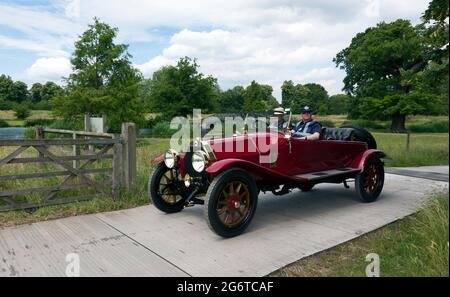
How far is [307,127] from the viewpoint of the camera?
598 cm

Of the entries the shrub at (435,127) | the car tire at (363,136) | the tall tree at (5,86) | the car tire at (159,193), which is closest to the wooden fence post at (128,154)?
the car tire at (159,193)

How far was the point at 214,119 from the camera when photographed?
5199mm

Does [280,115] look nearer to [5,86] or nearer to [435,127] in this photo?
[435,127]

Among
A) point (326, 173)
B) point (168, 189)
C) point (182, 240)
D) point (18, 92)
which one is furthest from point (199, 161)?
point (18, 92)

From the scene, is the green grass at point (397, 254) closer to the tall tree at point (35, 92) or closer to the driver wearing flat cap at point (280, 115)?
the driver wearing flat cap at point (280, 115)

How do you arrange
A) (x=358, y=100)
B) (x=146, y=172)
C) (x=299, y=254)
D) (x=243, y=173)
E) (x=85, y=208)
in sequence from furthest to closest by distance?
(x=358, y=100), (x=146, y=172), (x=85, y=208), (x=243, y=173), (x=299, y=254)

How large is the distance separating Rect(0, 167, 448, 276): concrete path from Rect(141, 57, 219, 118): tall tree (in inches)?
1456

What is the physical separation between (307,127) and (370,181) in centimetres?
A: 158

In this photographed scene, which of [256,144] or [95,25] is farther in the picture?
[95,25]

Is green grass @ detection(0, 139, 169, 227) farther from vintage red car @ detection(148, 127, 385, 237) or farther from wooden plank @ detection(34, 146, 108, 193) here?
vintage red car @ detection(148, 127, 385, 237)

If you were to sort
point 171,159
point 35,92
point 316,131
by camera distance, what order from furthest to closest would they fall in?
point 35,92 < point 316,131 < point 171,159
